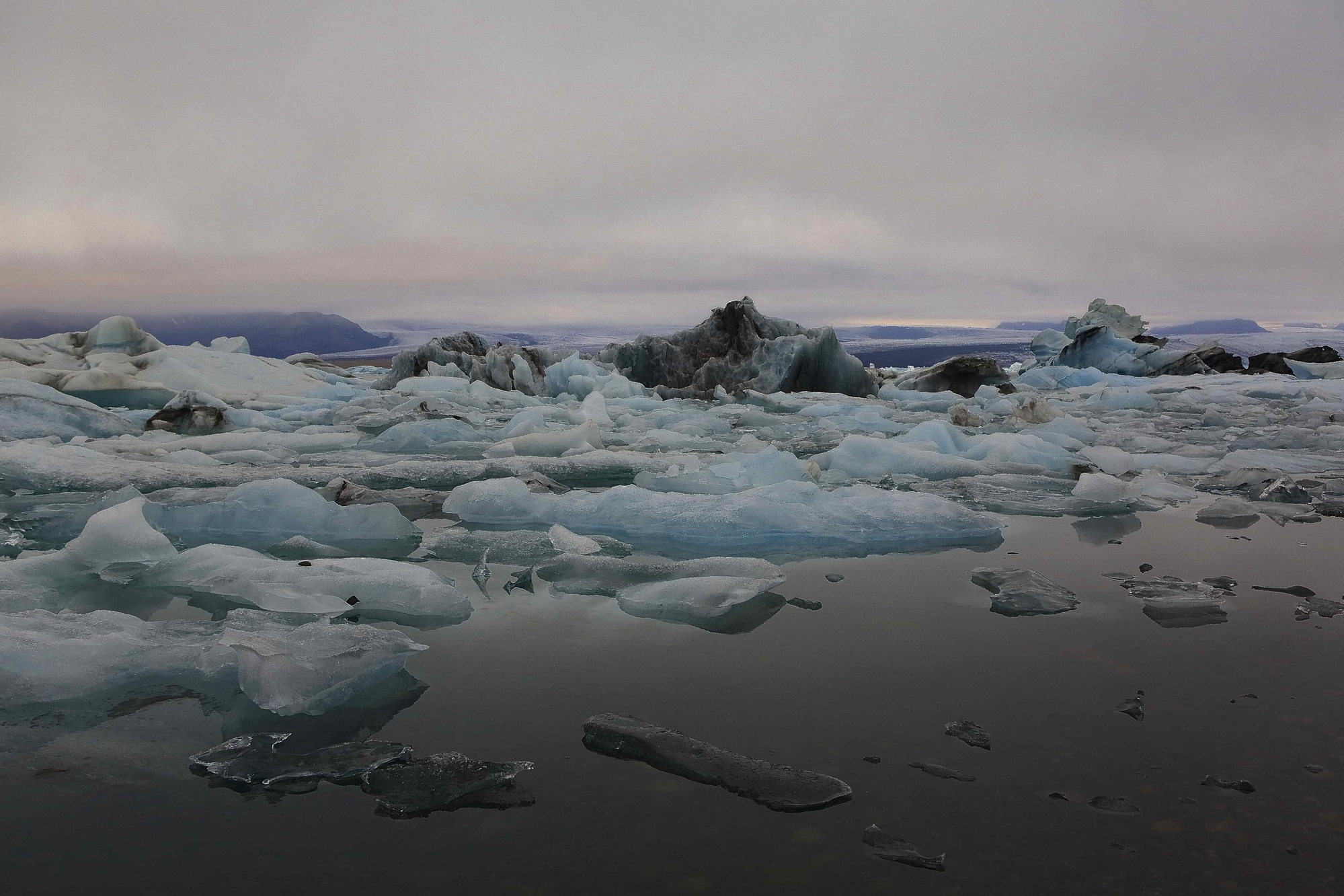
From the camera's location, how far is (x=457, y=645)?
2.09 meters

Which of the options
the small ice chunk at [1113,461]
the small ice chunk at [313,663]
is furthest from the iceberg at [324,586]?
the small ice chunk at [1113,461]

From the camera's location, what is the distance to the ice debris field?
67.2 inches

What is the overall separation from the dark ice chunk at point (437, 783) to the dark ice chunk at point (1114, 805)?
0.92 metres

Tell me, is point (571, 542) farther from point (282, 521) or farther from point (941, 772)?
point (941, 772)

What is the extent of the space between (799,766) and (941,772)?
244 millimetres

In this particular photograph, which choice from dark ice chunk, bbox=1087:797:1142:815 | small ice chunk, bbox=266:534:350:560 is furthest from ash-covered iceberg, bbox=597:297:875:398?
dark ice chunk, bbox=1087:797:1142:815

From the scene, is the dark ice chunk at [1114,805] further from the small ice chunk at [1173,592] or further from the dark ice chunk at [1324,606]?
Result: the dark ice chunk at [1324,606]

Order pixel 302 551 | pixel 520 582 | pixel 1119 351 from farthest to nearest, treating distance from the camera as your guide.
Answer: pixel 1119 351 < pixel 302 551 < pixel 520 582

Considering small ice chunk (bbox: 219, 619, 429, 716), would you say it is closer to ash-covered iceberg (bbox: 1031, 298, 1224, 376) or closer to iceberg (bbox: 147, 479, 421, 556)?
iceberg (bbox: 147, 479, 421, 556)

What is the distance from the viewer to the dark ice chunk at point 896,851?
1192 mm

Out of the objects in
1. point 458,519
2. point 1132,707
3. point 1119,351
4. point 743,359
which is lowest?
point 458,519

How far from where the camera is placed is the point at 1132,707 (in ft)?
5.57

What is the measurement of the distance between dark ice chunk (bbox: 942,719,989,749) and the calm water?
21 millimetres

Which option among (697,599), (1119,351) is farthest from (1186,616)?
(1119,351)
